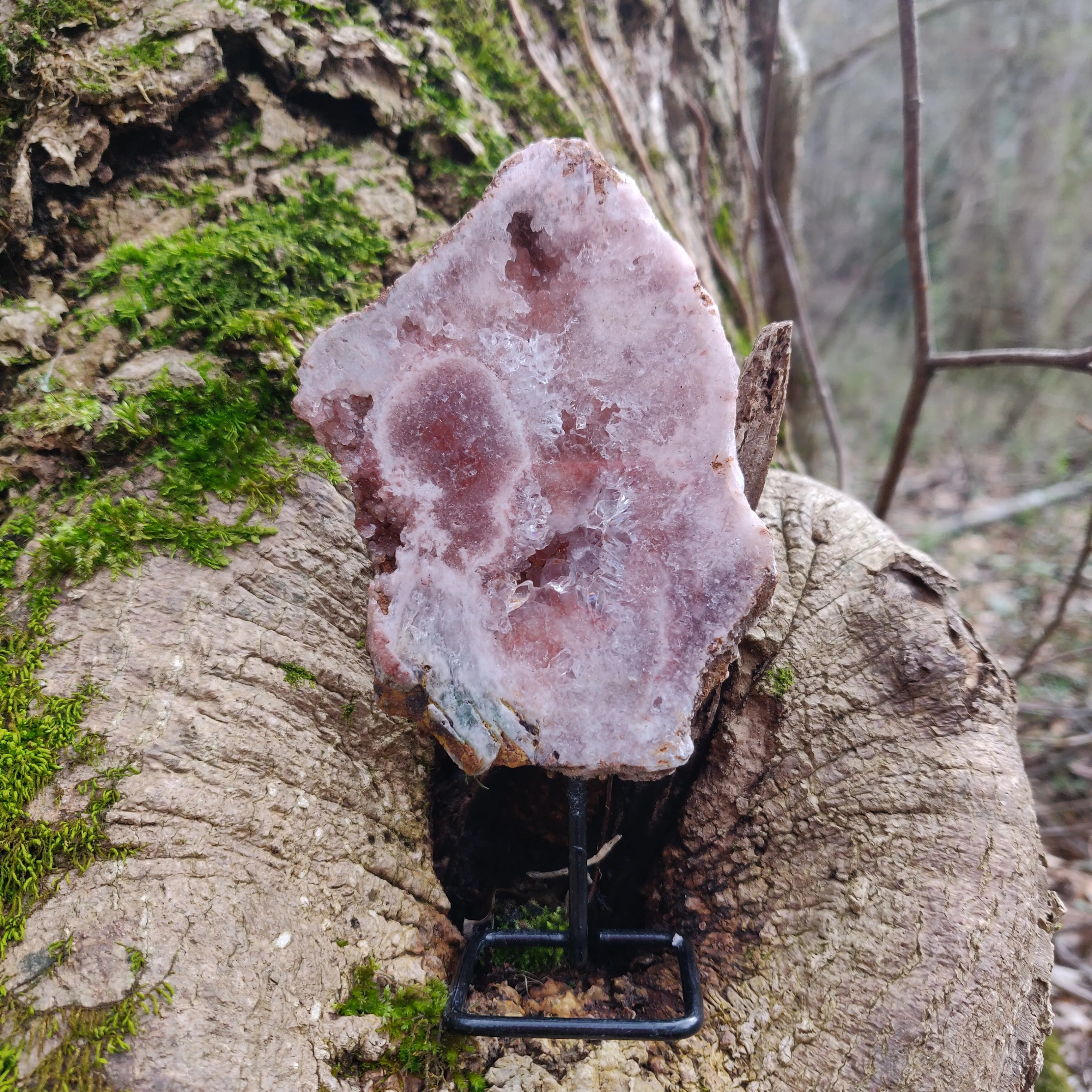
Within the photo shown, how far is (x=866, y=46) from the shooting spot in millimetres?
4020

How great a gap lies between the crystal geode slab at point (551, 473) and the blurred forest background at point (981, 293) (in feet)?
8.64

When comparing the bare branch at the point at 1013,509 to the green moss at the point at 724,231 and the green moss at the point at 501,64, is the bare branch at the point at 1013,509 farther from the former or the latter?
the green moss at the point at 501,64

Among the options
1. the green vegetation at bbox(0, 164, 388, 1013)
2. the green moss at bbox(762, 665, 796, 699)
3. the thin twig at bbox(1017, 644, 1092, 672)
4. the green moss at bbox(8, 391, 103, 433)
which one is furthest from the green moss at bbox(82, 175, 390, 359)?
the thin twig at bbox(1017, 644, 1092, 672)

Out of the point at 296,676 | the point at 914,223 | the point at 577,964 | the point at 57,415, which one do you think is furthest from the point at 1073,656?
the point at 57,415

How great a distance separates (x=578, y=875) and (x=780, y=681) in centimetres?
A: 51

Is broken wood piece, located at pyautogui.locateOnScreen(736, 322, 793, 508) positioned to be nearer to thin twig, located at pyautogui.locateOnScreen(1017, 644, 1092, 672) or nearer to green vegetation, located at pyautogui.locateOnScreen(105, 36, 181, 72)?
green vegetation, located at pyautogui.locateOnScreen(105, 36, 181, 72)

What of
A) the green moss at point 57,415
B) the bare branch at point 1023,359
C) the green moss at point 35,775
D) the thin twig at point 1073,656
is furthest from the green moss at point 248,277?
the thin twig at point 1073,656

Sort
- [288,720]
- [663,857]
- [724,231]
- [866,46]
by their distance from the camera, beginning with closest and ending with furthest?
1. [288,720]
2. [663,857]
3. [724,231]
4. [866,46]

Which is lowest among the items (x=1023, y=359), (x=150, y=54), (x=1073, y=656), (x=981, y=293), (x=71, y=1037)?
(x=981, y=293)

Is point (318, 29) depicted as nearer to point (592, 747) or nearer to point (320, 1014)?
point (592, 747)

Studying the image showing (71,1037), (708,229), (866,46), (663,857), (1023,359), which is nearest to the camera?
(71,1037)

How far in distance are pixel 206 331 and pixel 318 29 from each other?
783mm

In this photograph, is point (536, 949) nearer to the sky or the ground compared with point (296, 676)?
nearer to the ground

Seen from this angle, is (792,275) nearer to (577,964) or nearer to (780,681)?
(780,681)
